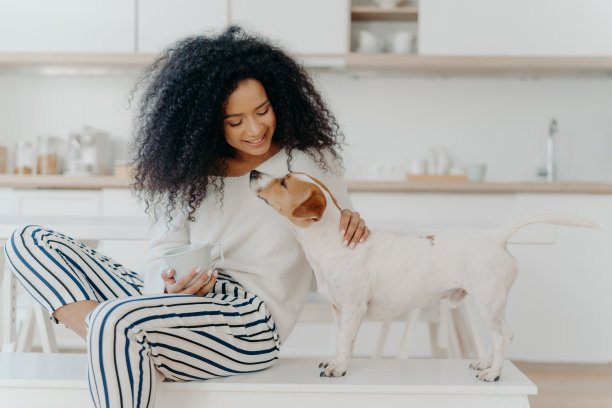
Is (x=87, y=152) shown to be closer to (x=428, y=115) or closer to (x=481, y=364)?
(x=428, y=115)

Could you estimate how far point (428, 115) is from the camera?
327cm

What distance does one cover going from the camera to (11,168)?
3.29 metres

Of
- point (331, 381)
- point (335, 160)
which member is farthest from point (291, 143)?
point (331, 381)

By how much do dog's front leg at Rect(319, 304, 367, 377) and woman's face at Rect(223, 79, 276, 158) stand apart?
1.29 ft

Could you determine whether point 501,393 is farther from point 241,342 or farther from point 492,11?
point 492,11

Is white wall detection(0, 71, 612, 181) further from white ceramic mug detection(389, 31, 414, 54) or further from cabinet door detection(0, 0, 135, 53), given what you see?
cabinet door detection(0, 0, 135, 53)

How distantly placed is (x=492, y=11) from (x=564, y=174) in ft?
3.24

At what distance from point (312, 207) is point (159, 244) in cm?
45

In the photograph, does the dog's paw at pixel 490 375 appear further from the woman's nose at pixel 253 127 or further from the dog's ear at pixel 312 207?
the woman's nose at pixel 253 127

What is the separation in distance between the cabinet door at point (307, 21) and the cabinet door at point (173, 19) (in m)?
0.09

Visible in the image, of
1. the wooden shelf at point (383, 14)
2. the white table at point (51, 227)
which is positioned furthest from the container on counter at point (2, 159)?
the wooden shelf at point (383, 14)

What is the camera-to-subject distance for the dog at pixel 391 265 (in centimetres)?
109

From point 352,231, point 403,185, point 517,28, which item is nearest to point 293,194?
point 352,231

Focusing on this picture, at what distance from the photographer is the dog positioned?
1.09m
